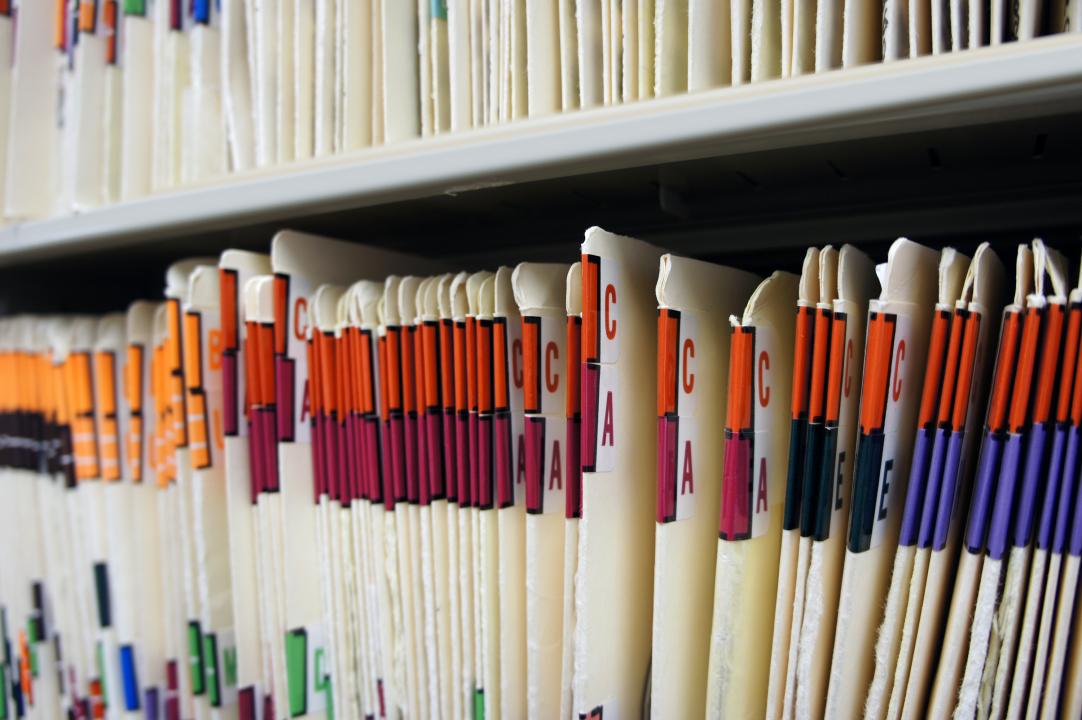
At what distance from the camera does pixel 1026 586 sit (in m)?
0.46

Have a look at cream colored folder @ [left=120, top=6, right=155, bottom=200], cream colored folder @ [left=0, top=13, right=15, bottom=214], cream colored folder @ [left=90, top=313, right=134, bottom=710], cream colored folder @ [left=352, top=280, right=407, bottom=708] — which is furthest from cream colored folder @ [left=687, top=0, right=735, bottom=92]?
cream colored folder @ [left=0, top=13, right=15, bottom=214]

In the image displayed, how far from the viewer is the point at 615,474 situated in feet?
1.79

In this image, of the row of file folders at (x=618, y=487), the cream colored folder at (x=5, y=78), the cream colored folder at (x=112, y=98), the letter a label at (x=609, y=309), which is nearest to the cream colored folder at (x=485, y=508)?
the row of file folders at (x=618, y=487)

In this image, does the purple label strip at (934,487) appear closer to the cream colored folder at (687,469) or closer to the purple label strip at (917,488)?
the purple label strip at (917,488)

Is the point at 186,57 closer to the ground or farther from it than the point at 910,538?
farther from it

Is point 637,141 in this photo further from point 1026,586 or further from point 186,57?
point 186,57

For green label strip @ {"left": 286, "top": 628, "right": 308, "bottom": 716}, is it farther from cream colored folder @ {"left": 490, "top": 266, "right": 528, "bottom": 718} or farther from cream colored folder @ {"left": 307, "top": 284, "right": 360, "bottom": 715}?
cream colored folder @ {"left": 490, "top": 266, "right": 528, "bottom": 718}

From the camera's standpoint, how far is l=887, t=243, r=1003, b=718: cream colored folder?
1.50ft

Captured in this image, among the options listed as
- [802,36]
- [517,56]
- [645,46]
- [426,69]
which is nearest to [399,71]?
[426,69]

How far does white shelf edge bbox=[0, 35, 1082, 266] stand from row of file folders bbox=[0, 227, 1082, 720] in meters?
0.07

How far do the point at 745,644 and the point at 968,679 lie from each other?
0.14m

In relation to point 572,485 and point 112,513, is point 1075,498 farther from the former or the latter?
point 112,513

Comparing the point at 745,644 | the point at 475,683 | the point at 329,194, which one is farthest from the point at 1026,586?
the point at 329,194

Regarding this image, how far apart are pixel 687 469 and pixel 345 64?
477mm
